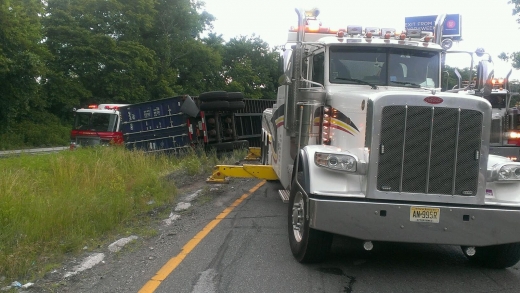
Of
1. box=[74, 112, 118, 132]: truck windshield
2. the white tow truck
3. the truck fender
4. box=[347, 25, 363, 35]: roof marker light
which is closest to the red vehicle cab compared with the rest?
box=[74, 112, 118, 132]: truck windshield

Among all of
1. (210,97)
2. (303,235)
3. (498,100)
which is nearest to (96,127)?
(210,97)

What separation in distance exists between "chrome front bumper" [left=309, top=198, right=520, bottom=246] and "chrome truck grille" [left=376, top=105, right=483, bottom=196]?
269 mm

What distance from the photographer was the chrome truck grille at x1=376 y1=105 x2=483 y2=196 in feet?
20.0

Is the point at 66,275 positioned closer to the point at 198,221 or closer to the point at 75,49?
the point at 198,221

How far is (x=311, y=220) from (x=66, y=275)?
273 cm

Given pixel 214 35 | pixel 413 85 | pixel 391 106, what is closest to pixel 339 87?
pixel 413 85

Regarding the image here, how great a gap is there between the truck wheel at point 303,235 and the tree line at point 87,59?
2285cm

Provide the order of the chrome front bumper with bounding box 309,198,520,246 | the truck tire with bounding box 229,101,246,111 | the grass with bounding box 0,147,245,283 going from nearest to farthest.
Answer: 1. the chrome front bumper with bounding box 309,198,520,246
2. the grass with bounding box 0,147,245,283
3. the truck tire with bounding box 229,101,246,111

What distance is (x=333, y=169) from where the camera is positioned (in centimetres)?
618

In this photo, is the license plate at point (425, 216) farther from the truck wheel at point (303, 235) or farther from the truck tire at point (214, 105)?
the truck tire at point (214, 105)

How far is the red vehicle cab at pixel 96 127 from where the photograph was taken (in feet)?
65.9

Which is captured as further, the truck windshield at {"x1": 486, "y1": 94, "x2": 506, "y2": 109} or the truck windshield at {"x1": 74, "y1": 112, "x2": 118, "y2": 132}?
the truck windshield at {"x1": 74, "y1": 112, "x2": 118, "y2": 132}

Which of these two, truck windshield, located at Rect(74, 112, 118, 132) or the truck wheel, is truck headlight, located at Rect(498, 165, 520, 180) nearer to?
the truck wheel

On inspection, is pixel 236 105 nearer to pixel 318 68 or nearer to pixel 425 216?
pixel 318 68
